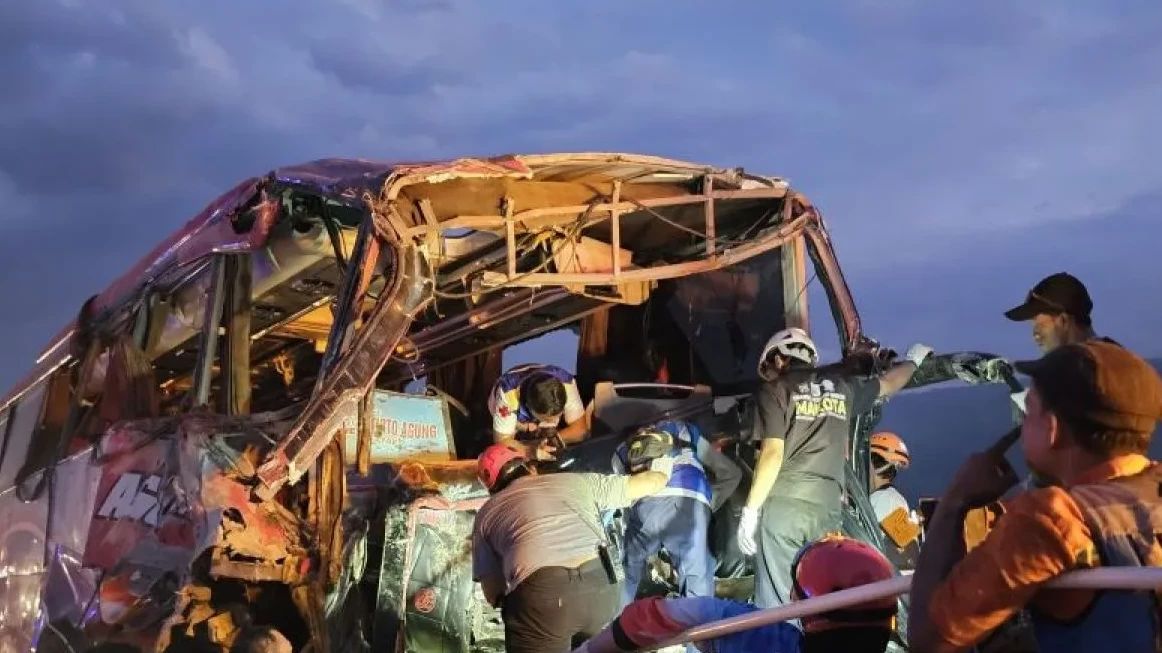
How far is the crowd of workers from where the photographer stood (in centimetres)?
193

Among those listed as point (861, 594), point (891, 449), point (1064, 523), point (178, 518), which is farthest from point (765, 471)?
point (1064, 523)

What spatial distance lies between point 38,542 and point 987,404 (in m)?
18.8

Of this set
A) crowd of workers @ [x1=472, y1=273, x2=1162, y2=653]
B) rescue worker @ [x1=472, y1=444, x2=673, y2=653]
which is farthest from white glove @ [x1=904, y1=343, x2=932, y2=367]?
rescue worker @ [x1=472, y1=444, x2=673, y2=653]

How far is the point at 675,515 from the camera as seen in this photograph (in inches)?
242

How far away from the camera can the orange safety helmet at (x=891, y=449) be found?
7.85 m

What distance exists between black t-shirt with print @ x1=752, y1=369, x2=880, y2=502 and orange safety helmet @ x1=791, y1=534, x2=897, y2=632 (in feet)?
10.4

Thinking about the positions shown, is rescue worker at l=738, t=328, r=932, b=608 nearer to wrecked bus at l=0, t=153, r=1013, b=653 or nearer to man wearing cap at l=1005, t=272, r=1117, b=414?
wrecked bus at l=0, t=153, r=1013, b=653

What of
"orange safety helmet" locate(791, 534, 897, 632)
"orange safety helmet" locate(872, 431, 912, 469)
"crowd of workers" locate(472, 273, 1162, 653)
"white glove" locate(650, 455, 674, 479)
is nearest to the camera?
"crowd of workers" locate(472, 273, 1162, 653)

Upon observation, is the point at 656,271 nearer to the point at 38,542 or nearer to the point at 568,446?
the point at 568,446

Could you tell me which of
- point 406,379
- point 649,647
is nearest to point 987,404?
point 406,379

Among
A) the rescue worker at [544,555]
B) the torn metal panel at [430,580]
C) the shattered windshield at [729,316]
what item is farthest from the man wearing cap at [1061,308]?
the torn metal panel at [430,580]

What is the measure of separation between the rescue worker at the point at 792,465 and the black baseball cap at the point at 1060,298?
165 centimetres

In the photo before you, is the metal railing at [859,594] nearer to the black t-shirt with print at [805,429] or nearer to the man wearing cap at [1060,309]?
the man wearing cap at [1060,309]

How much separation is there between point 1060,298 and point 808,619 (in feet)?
9.16
